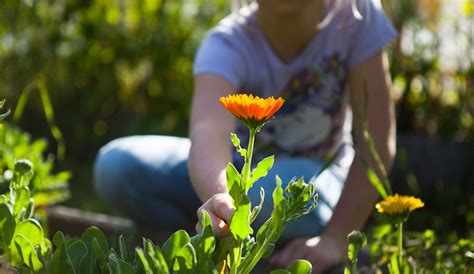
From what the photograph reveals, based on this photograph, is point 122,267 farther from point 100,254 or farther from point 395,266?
point 395,266

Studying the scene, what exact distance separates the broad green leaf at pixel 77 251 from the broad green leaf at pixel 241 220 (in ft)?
0.76

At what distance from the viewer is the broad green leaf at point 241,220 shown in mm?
955

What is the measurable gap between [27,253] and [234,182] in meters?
0.30

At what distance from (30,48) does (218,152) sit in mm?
2201

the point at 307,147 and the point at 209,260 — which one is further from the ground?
the point at 209,260

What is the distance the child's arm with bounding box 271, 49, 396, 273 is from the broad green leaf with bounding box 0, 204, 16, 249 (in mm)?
671

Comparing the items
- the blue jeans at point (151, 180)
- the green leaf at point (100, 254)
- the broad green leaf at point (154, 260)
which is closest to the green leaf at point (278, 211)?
the broad green leaf at point (154, 260)

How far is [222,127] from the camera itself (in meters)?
1.65

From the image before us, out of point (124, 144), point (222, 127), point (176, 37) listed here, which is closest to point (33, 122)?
point (176, 37)

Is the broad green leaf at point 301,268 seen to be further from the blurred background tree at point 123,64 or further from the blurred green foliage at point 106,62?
the blurred green foliage at point 106,62

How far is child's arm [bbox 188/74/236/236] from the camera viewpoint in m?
1.08

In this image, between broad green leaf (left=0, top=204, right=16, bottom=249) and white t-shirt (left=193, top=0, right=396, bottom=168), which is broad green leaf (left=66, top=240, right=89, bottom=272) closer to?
broad green leaf (left=0, top=204, right=16, bottom=249)

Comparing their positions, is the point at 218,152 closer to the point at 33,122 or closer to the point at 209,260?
the point at 209,260

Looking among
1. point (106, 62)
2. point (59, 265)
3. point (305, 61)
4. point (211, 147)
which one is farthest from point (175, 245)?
point (106, 62)
